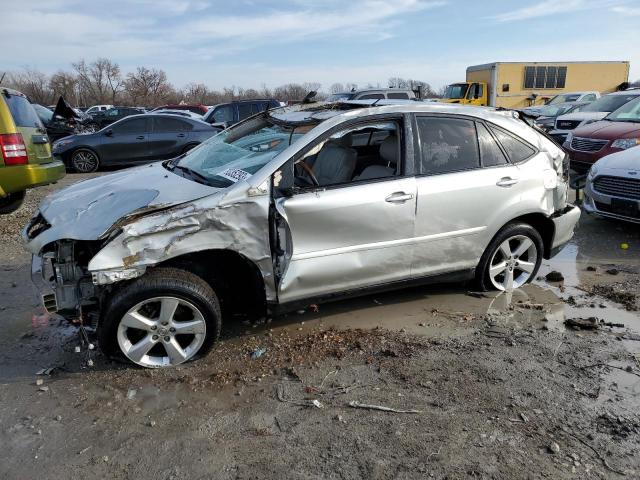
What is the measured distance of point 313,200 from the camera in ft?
11.6

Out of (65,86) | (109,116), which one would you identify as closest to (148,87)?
(65,86)

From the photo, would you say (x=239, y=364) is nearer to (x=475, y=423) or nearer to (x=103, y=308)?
(x=103, y=308)

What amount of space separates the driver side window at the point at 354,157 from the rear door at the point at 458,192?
23cm

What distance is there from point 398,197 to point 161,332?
1.92 meters

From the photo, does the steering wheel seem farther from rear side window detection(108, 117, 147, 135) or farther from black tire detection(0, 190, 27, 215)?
rear side window detection(108, 117, 147, 135)

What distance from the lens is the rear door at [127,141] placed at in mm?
12305

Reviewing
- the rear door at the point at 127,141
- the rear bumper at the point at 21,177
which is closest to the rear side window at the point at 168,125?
the rear door at the point at 127,141

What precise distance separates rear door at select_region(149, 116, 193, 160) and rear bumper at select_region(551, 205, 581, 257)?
31.8 feet

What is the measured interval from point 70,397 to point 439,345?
98.7 inches

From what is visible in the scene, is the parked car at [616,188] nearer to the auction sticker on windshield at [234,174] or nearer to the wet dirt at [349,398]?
the wet dirt at [349,398]

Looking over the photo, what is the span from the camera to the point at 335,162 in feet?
12.6

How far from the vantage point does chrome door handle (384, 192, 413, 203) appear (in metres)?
3.79

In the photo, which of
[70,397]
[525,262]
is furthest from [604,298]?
[70,397]

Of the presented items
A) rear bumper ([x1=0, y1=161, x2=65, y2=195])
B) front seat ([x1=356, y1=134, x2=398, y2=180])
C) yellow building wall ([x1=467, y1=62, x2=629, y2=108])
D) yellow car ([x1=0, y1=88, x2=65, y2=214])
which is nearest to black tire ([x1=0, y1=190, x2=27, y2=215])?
yellow car ([x1=0, y1=88, x2=65, y2=214])
